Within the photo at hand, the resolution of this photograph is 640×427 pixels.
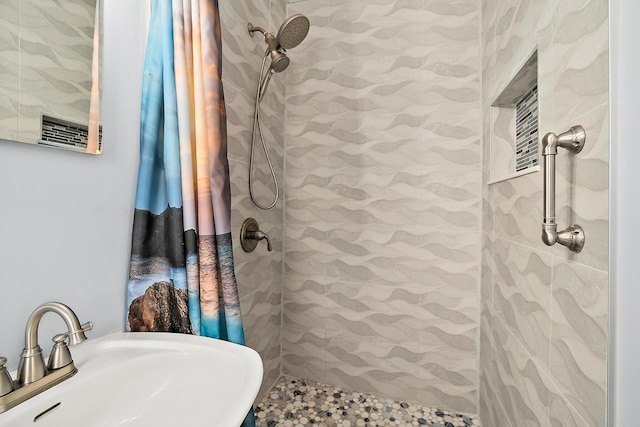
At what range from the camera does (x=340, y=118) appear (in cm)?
183

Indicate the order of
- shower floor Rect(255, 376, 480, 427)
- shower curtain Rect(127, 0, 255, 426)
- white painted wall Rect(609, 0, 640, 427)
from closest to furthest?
white painted wall Rect(609, 0, 640, 427) < shower curtain Rect(127, 0, 255, 426) < shower floor Rect(255, 376, 480, 427)

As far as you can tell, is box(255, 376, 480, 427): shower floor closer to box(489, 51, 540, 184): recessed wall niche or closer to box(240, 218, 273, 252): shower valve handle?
box(240, 218, 273, 252): shower valve handle

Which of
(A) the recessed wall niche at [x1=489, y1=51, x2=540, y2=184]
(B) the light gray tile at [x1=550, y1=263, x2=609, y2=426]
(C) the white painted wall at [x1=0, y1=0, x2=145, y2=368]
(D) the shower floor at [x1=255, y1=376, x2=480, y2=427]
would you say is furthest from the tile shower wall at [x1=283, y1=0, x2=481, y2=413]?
(C) the white painted wall at [x1=0, y1=0, x2=145, y2=368]

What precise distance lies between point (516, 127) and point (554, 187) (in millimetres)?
803

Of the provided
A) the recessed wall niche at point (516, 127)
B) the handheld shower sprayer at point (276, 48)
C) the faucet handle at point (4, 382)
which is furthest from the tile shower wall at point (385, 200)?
the faucet handle at point (4, 382)

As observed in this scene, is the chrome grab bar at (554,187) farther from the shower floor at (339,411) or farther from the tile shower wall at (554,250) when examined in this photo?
the shower floor at (339,411)

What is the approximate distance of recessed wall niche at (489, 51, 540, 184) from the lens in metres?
1.16

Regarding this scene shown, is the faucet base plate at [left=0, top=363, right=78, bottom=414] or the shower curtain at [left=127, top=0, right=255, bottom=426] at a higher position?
the shower curtain at [left=127, top=0, right=255, bottom=426]

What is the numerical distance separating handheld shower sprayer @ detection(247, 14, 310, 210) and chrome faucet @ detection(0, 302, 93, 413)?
999 mm

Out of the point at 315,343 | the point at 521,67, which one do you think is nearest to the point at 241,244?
the point at 315,343

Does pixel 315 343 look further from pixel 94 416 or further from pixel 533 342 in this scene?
pixel 94 416

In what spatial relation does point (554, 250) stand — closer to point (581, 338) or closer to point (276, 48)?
point (581, 338)

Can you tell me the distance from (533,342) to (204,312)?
1010mm

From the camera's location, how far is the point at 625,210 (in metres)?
0.56
